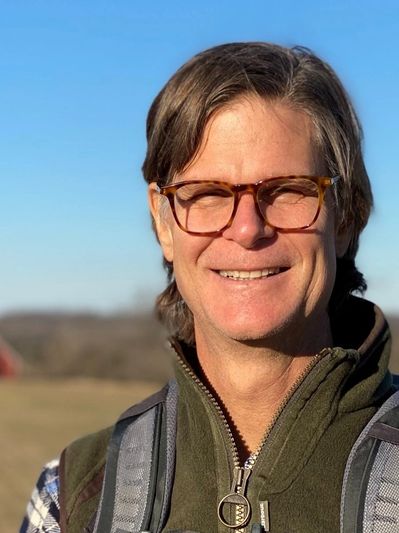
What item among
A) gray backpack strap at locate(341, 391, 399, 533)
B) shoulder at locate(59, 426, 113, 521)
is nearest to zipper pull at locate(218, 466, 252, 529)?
gray backpack strap at locate(341, 391, 399, 533)

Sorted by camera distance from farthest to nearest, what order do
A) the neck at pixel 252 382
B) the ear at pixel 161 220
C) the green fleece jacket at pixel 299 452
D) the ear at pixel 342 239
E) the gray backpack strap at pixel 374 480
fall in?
the ear at pixel 161 220 → the ear at pixel 342 239 → the neck at pixel 252 382 → the green fleece jacket at pixel 299 452 → the gray backpack strap at pixel 374 480

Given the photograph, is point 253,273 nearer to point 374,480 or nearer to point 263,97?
point 263,97

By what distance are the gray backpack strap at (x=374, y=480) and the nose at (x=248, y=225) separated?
1.74 ft

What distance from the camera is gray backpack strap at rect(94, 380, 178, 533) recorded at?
232 centimetres

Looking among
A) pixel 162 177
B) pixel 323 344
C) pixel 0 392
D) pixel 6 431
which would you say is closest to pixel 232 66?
pixel 162 177

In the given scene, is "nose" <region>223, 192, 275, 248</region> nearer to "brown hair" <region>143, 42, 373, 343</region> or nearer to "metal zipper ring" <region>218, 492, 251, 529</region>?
"brown hair" <region>143, 42, 373, 343</region>

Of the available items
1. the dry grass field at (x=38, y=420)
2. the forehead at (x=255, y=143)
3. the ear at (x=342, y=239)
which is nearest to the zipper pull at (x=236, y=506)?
the ear at (x=342, y=239)

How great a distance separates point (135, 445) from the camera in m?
2.46

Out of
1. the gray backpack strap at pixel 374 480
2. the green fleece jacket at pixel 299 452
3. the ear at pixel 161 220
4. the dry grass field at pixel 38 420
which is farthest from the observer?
the dry grass field at pixel 38 420

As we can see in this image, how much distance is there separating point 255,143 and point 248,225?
214 mm

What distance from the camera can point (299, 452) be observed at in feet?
7.55

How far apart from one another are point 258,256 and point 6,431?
19870 mm

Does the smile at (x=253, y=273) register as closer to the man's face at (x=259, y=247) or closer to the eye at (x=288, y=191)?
the man's face at (x=259, y=247)

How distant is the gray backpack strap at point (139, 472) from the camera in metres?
2.32
